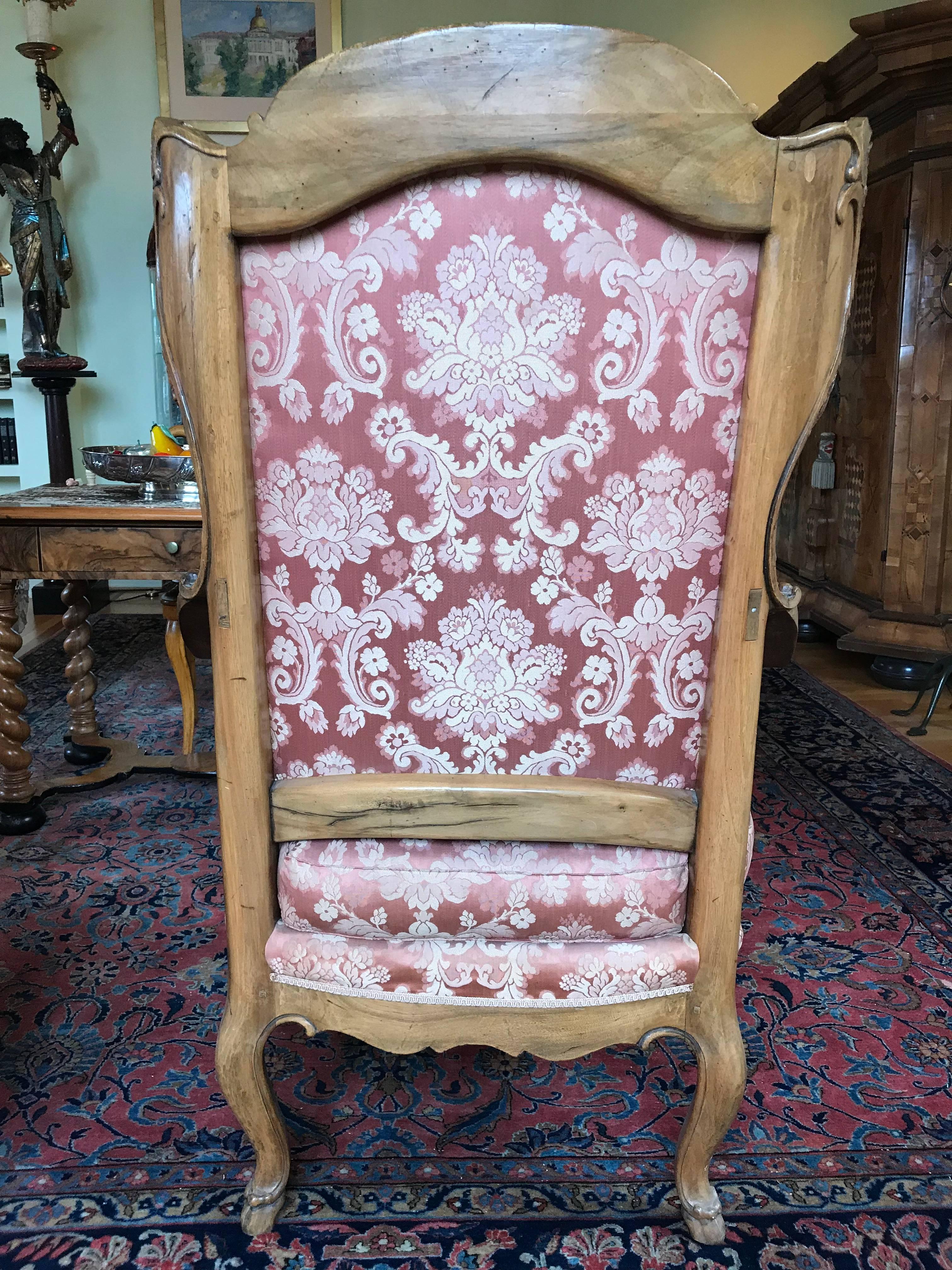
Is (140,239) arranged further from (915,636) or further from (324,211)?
(324,211)

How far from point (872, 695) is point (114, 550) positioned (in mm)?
2471

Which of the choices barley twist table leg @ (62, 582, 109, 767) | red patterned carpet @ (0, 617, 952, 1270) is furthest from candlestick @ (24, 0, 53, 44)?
red patterned carpet @ (0, 617, 952, 1270)

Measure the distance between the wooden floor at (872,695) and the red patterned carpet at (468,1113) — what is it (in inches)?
33.4

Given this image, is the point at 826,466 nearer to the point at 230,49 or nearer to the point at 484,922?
the point at 484,922

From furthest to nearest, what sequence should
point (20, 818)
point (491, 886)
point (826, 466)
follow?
1. point (826, 466)
2. point (20, 818)
3. point (491, 886)

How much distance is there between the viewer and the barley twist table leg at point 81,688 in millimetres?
2559

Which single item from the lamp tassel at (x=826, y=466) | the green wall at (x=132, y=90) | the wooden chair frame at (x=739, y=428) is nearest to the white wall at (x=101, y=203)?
the green wall at (x=132, y=90)

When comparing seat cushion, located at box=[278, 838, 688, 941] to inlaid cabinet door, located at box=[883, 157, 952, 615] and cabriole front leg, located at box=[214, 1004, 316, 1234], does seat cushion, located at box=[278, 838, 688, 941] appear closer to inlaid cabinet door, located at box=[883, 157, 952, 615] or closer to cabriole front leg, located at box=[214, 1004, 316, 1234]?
cabriole front leg, located at box=[214, 1004, 316, 1234]

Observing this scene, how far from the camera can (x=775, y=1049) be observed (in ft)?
4.78

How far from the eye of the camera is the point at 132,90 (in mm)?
4789

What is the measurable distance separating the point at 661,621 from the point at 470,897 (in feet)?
1.10

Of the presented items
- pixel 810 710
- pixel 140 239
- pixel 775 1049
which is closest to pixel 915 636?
pixel 810 710

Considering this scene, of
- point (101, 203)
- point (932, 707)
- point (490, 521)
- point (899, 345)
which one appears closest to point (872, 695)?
point (932, 707)

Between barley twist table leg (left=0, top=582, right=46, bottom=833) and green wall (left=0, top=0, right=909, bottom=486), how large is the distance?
298cm
